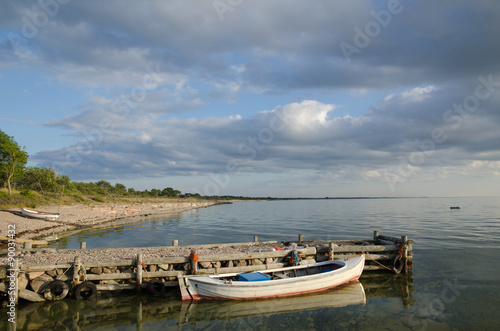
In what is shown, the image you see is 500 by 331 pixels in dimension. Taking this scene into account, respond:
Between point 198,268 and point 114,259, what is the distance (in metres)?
4.47

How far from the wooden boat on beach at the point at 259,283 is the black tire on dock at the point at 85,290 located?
4194 mm

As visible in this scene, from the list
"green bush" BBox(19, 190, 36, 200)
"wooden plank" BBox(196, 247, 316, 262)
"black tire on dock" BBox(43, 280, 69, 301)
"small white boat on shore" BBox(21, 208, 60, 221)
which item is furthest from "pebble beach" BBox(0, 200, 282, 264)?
"green bush" BBox(19, 190, 36, 200)

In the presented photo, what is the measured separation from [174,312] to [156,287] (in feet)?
6.99

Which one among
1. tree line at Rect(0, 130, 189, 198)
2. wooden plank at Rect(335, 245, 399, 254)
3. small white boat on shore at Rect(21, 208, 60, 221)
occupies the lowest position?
wooden plank at Rect(335, 245, 399, 254)

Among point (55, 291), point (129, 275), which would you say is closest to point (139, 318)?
point (129, 275)

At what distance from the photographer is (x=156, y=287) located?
1530 cm

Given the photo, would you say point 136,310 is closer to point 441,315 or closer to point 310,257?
point 310,257

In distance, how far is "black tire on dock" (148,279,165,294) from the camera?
1520cm

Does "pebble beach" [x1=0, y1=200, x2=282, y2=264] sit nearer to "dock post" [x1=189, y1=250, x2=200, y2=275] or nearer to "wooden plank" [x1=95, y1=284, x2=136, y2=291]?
"wooden plank" [x1=95, y1=284, x2=136, y2=291]

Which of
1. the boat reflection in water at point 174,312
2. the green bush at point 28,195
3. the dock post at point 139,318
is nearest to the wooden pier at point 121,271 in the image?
the boat reflection in water at point 174,312

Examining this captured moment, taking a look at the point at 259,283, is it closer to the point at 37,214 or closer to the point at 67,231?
the point at 67,231

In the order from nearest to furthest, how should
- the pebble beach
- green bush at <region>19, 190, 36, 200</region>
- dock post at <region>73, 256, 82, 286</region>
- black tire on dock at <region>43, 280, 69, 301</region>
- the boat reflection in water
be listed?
the boat reflection in water → black tire on dock at <region>43, 280, 69, 301</region> → dock post at <region>73, 256, 82, 286</region> → the pebble beach → green bush at <region>19, 190, 36, 200</region>

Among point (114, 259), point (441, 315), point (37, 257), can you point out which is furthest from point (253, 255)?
point (37, 257)

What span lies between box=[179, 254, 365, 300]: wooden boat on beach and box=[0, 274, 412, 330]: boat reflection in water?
32 centimetres
